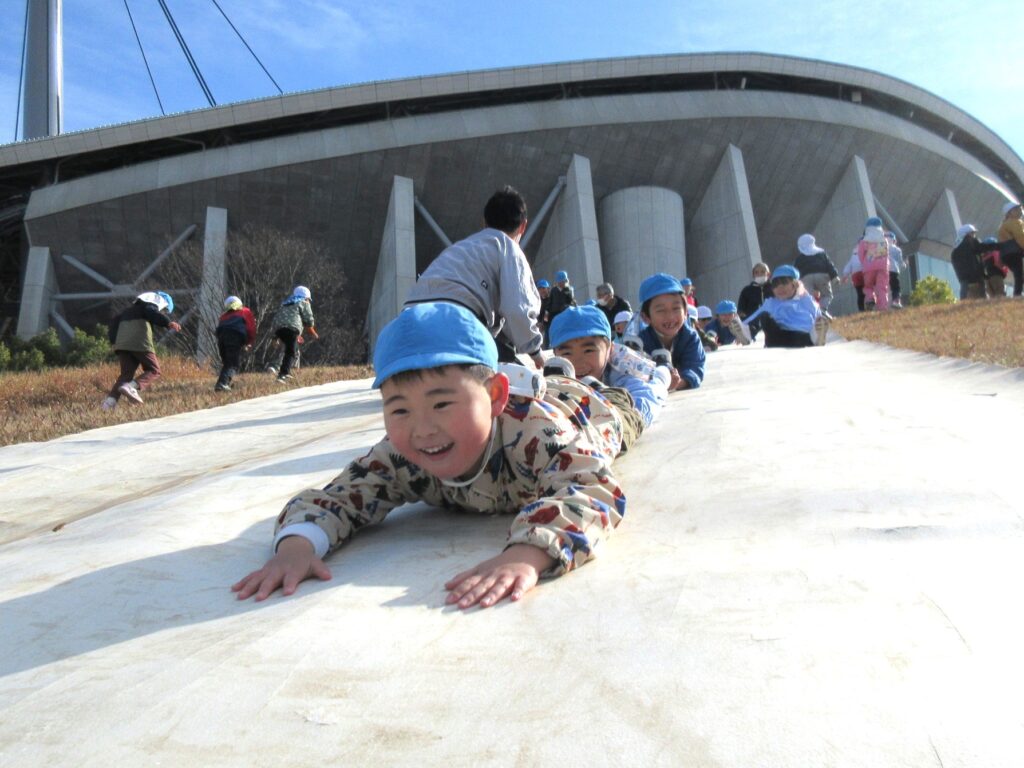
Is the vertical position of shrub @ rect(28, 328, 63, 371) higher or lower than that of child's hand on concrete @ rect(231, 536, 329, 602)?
higher

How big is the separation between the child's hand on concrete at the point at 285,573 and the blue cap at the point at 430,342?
524mm

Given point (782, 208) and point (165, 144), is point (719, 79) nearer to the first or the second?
point (782, 208)

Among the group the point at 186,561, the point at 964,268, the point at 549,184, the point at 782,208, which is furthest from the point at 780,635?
the point at 782,208

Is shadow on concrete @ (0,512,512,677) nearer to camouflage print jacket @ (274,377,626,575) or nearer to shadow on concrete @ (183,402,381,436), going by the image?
camouflage print jacket @ (274,377,626,575)

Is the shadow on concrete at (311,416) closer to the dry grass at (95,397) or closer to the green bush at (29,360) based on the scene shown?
the dry grass at (95,397)

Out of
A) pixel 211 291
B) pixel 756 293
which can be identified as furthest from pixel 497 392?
pixel 211 291

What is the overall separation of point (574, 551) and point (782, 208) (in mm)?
30612

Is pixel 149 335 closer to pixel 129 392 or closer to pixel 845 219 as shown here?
pixel 129 392

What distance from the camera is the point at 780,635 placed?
4.71 feet

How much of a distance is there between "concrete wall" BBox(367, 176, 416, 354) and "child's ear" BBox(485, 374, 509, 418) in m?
19.9

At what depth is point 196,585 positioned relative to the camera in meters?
2.10

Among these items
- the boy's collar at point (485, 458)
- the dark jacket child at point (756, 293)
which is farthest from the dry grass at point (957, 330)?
the boy's collar at point (485, 458)

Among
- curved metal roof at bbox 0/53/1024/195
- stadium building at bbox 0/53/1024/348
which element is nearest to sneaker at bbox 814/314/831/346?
stadium building at bbox 0/53/1024/348

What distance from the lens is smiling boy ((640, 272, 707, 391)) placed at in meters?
5.58
